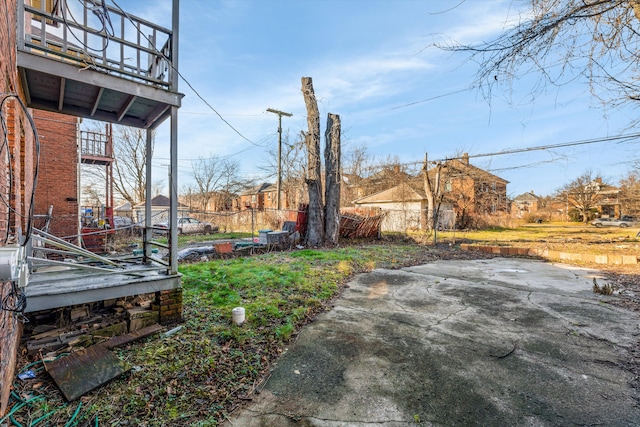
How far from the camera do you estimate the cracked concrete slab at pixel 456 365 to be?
223 cm

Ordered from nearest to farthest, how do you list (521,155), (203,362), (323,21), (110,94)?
1. (203,362)
2. (110,94)
3. (323,21)
4. (521,155)

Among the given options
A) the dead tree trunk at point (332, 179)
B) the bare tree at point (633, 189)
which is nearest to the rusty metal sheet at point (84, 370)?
the dead tree trunk at point (332, 179)

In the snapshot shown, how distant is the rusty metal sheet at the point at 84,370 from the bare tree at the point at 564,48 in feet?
13.7

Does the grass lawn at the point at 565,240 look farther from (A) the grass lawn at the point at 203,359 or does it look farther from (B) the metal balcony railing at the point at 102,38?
(B) the metal balcony railing at the point at 102,38

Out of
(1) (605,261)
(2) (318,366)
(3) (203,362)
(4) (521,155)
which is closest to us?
(3) (203,362)

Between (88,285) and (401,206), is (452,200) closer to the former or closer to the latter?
(401,206)

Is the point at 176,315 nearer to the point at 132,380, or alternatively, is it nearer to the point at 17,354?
the point at 132,380

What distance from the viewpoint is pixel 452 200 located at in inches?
932

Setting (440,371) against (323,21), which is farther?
(323,21)

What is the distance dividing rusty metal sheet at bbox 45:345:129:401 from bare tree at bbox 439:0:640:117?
418cm

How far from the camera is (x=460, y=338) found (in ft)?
11.7

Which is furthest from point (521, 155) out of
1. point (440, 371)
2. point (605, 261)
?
point (440, 371)

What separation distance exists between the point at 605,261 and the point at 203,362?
1133cm

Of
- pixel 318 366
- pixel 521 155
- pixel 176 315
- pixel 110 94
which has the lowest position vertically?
pixel 318 366
